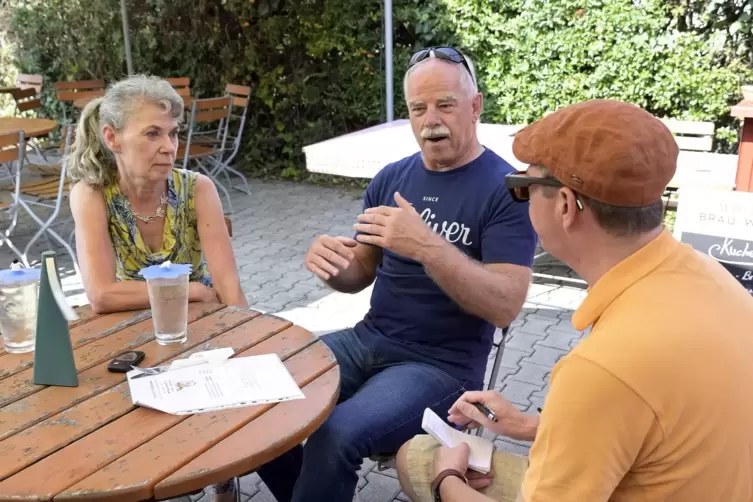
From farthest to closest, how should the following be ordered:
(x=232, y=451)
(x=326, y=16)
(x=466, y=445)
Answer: (x=326, y=16)
(x=466, y=445)
(x=232, y=451)

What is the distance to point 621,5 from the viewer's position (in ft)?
20.5

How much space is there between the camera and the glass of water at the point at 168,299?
1.79 meters

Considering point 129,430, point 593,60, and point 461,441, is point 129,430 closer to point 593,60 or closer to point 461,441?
point 461,441

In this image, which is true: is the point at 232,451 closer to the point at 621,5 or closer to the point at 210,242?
the point at 210,242

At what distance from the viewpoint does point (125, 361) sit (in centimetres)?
171

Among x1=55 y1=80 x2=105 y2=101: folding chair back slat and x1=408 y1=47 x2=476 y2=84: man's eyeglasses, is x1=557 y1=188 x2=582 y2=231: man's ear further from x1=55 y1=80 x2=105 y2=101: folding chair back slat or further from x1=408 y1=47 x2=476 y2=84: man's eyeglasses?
x1=55 y1=80 x2=105 y2=101: folding chair back slat

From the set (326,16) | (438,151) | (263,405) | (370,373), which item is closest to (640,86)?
(326,16)

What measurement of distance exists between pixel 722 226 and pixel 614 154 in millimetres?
2494

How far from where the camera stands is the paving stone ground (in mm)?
3395

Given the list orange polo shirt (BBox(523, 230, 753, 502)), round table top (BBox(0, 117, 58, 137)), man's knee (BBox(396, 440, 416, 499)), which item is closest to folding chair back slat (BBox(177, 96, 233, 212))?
round table top (BBox(0, 117, 58, 137))

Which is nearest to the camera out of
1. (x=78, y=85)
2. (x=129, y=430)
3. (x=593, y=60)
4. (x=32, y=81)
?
(x=129, y=430)

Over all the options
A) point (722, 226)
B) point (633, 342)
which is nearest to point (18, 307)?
point (633, 342)

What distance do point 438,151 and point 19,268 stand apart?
1.31 m

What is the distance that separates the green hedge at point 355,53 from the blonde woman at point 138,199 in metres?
5.14
